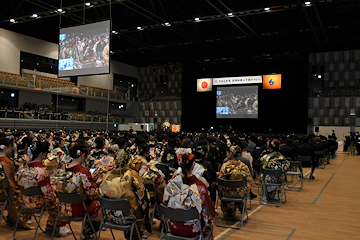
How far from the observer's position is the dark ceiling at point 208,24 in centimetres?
1912

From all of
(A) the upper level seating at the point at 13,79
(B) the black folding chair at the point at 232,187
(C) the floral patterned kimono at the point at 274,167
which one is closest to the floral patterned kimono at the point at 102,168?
(B) the black folding chair at the point at 232,187

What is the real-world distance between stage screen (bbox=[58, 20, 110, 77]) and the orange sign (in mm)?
17941

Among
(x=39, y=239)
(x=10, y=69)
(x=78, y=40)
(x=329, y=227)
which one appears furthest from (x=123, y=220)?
(x=10, y=69)

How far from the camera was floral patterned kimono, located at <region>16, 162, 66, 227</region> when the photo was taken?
4406 millimetres

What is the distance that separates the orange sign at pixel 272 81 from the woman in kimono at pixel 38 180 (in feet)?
81.6

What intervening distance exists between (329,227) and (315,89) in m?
24.2

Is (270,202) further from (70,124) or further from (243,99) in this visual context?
(70,124)

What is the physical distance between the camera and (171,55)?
32.2m

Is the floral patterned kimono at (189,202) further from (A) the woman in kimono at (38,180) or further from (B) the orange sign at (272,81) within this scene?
(B) the orange sign at (272,81)

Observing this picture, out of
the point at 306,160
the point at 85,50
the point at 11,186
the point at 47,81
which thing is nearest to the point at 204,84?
the point at 47,81

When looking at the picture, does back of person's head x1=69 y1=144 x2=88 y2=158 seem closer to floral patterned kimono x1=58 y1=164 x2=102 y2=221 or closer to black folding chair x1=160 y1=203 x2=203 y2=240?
floral patterned kimono x1=58 y1=164 x2=102 y2=221

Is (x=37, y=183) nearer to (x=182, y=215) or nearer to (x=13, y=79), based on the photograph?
(x=182, y=215)

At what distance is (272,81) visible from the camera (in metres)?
27.1

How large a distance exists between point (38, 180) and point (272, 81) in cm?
2533
